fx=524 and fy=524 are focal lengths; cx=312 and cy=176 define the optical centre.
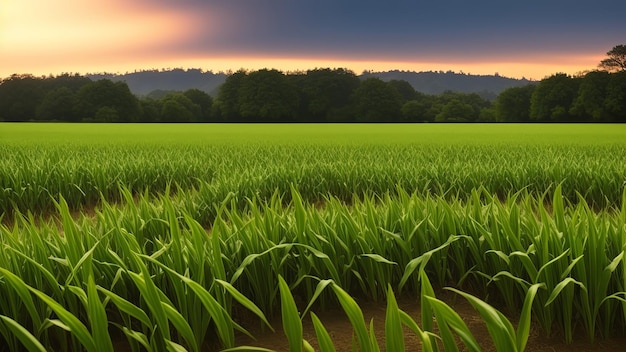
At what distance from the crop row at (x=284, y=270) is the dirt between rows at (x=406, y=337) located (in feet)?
0.24

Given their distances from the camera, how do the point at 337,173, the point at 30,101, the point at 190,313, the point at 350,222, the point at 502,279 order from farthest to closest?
the point at 30,101, the point at 337,173, the point at 350,222, the point at 502,279, the point at 190,313

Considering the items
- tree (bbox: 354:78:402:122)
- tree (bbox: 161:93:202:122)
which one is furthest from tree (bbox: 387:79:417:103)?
tree (bbox: 161:93:202:122)

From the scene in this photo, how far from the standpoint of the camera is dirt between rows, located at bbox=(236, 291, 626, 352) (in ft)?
8.13

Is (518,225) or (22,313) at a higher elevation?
(518,225)

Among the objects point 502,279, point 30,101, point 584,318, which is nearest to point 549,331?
point 584,318

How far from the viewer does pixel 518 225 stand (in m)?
3.04

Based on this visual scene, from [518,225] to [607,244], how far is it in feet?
1.54

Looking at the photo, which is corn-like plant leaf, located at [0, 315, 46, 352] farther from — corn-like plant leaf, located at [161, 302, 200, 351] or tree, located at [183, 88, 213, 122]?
tree, located at [183, 88, 213, 122]

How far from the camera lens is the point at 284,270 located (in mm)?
3029

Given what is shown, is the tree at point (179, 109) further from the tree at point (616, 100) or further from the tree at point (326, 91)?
the tree at point (616, 100)

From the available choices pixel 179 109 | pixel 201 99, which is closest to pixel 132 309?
pixel 179 109

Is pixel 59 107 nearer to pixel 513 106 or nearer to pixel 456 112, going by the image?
pixel 456 112

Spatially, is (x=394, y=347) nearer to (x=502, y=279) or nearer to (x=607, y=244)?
(x=502, y=279)

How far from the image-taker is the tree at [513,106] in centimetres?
7762
